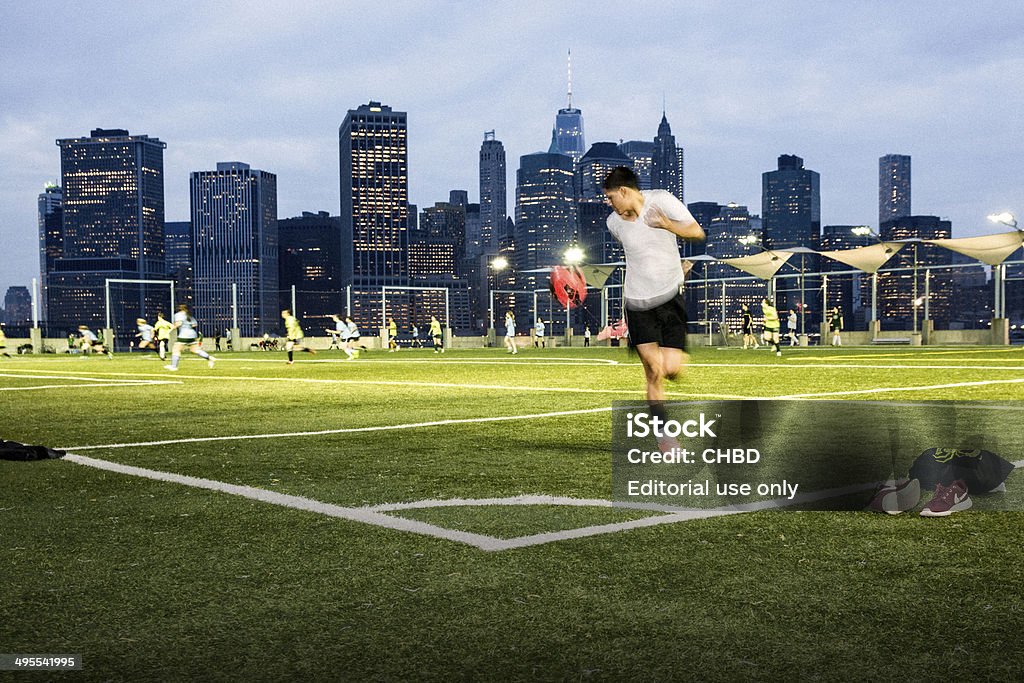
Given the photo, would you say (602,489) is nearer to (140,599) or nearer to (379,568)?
(379,568)

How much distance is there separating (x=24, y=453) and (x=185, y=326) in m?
18.9

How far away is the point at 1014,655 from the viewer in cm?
240

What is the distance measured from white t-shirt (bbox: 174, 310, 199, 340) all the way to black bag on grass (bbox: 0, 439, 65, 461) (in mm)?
18164

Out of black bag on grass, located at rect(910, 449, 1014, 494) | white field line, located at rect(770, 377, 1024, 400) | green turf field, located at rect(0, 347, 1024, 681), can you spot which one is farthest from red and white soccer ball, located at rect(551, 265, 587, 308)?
black bag on grass, located at rect(910, 449, 1014, 494)

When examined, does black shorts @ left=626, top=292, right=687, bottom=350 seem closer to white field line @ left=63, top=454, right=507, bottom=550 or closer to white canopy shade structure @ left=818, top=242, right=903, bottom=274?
white field line @ left=63, top=454, right=507, bottom=550

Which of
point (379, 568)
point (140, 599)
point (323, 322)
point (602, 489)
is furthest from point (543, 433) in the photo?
point (323, 322)

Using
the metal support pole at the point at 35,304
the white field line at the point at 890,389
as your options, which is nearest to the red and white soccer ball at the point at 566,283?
the metal support pole at the point at 35,304

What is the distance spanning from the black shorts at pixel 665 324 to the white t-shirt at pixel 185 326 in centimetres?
1961

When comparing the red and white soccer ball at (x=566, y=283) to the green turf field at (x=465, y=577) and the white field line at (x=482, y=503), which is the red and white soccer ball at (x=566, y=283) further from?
the white field line at (x=482, y=503)

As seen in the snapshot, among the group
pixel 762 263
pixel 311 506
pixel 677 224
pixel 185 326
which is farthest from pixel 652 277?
pixel 762 263

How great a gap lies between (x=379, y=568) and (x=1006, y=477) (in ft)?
10.5

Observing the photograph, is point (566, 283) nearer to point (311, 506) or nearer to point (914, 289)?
point (914, 289)

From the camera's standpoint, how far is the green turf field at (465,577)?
242 cm

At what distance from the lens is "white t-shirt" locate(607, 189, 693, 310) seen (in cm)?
647
